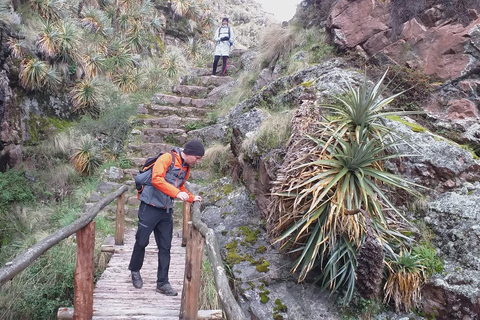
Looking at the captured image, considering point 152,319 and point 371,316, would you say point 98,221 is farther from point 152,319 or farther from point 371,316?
point 371,316

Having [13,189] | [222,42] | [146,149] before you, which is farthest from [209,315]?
[222,42]

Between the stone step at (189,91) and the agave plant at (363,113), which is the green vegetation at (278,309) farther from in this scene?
the stone step at (189,91)

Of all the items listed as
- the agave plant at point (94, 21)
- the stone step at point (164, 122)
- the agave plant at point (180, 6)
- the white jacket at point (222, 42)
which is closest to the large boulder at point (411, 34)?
the stone step at point (164, 122)

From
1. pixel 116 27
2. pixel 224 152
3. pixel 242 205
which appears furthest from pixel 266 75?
pixel 116 27

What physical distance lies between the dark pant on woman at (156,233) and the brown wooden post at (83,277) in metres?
0.57

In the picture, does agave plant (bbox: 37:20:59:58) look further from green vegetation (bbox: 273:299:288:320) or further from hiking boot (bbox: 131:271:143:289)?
green vegetation (bbox: 273:299:288:320)

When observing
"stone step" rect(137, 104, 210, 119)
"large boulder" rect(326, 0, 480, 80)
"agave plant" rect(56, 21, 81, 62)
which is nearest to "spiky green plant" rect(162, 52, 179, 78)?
"agave plant" rect(56, 21, 81, 62)

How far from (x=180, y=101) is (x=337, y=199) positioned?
8.24 meters

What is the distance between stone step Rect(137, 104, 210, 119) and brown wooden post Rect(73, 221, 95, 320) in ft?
24.6

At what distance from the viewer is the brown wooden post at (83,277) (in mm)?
3041

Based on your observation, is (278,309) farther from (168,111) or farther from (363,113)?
Answer: (168,111)

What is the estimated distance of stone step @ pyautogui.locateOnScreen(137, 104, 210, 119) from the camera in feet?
34.0

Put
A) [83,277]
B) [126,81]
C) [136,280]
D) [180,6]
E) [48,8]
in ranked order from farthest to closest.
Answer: [180,6], [126,81], [48,8], [136,280], [83,277]

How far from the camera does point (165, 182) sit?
3.40 metres
